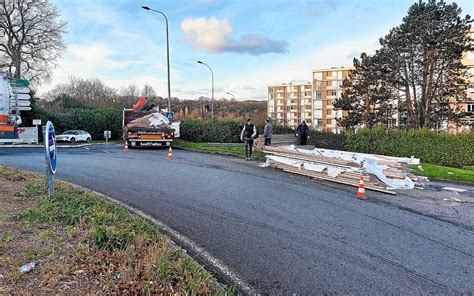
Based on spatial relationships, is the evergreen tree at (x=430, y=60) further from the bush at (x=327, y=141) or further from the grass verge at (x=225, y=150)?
the grass verge at (x=225, y=150)

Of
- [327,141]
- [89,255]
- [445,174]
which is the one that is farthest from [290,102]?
[89,255]

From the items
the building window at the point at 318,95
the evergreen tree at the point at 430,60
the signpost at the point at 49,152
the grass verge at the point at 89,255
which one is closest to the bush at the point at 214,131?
the evergreen tree at the point at 430,60

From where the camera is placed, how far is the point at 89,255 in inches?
151

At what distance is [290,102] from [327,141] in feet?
309

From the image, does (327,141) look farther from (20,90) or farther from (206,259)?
(206,259)

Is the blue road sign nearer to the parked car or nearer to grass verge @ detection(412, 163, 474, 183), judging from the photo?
grass verge @ detection(412, 163, 474, 183)

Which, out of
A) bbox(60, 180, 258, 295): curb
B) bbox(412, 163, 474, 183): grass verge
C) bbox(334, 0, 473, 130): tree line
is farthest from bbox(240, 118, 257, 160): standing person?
bbox(334, 0, 473, 130): tree line

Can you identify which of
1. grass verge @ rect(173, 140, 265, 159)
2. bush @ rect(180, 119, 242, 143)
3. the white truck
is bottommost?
grass verge @ rect(173, 140, 265, 159)

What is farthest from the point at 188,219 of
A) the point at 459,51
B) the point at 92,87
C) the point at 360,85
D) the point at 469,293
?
the point at 92,87

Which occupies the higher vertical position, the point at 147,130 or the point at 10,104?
the point at 10,104

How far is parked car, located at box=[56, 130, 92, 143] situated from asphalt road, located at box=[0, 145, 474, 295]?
25873mm

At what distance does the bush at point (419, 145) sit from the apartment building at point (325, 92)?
71273mm

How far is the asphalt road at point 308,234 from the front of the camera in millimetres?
4047

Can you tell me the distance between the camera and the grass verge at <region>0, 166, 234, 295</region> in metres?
3.27
